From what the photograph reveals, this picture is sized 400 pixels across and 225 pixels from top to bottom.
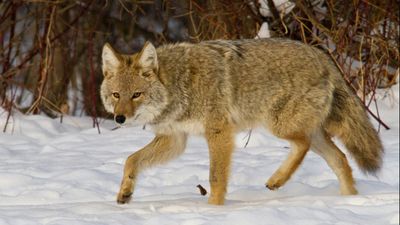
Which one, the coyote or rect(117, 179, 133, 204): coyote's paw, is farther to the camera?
the coyote

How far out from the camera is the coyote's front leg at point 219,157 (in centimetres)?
643

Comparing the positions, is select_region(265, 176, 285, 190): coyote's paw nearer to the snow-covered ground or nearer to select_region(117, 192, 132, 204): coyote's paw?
the snow-covered ground

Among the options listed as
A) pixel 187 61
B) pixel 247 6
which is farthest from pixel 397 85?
pixel 187 61

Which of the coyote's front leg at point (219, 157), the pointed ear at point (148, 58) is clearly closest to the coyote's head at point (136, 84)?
the pointed ear at point (148, 58)

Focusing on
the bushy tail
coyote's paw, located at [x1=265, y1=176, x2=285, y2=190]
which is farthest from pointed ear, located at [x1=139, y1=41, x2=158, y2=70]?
the bushy tail

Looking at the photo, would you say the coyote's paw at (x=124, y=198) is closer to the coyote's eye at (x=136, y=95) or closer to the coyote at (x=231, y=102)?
the coyote at (x=231, y=102)

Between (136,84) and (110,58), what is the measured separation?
322 mm

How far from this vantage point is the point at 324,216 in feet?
18.5

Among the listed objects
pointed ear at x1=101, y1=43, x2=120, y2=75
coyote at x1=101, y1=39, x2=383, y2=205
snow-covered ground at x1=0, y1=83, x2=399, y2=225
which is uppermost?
pointed ear at x1=101, y1=43, x2=120, y2=75

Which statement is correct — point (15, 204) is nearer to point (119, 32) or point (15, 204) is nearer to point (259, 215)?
A: point (259, 215)

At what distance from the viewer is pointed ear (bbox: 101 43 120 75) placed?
6518 millimetres

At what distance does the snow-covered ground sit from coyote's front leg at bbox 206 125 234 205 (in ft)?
0.50

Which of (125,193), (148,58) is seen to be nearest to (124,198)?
(125,193)

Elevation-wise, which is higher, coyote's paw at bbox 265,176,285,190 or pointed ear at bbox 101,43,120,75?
pointed ear at bbox 101,43,120,75
